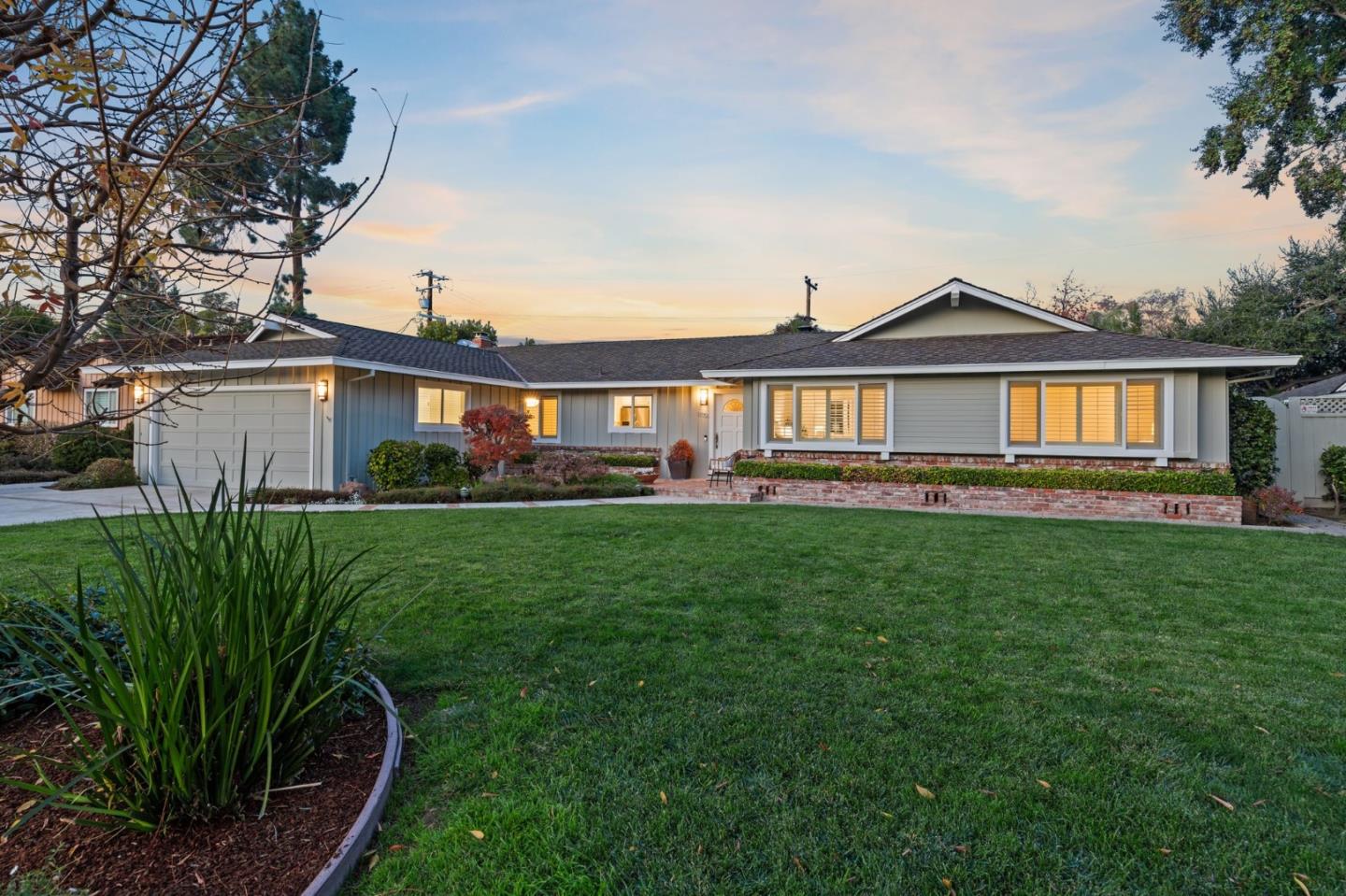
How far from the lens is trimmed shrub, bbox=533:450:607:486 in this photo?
14.1m

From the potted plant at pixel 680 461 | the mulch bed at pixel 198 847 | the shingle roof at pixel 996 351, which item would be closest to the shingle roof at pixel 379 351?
the potted plant at pixel 680 461

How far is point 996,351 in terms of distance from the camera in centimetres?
1277

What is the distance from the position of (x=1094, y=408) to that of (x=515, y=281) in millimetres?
15151

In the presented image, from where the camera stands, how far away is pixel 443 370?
1530 cm

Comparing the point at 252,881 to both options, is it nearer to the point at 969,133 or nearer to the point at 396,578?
the point at 396,578

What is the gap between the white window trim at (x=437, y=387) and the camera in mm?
15125

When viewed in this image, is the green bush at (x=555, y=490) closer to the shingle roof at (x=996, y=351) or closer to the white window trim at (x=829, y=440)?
the white window trim at (x=829, y=440)

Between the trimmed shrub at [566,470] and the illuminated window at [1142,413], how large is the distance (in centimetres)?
1042

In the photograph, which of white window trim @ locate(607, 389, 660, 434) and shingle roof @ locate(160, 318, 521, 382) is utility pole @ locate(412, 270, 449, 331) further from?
white window trim @ locate(607, 389, 660, 434)

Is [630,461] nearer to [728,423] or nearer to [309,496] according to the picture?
[728,423]

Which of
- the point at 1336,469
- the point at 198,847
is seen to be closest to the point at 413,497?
the point at 198,847

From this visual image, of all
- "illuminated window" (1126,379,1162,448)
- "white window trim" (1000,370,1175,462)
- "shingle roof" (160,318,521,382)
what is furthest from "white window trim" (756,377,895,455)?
"shingle roof" (160,318,521,382)

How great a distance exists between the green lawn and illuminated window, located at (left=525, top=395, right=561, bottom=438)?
12232 mm

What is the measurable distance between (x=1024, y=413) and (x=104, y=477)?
19.6m
